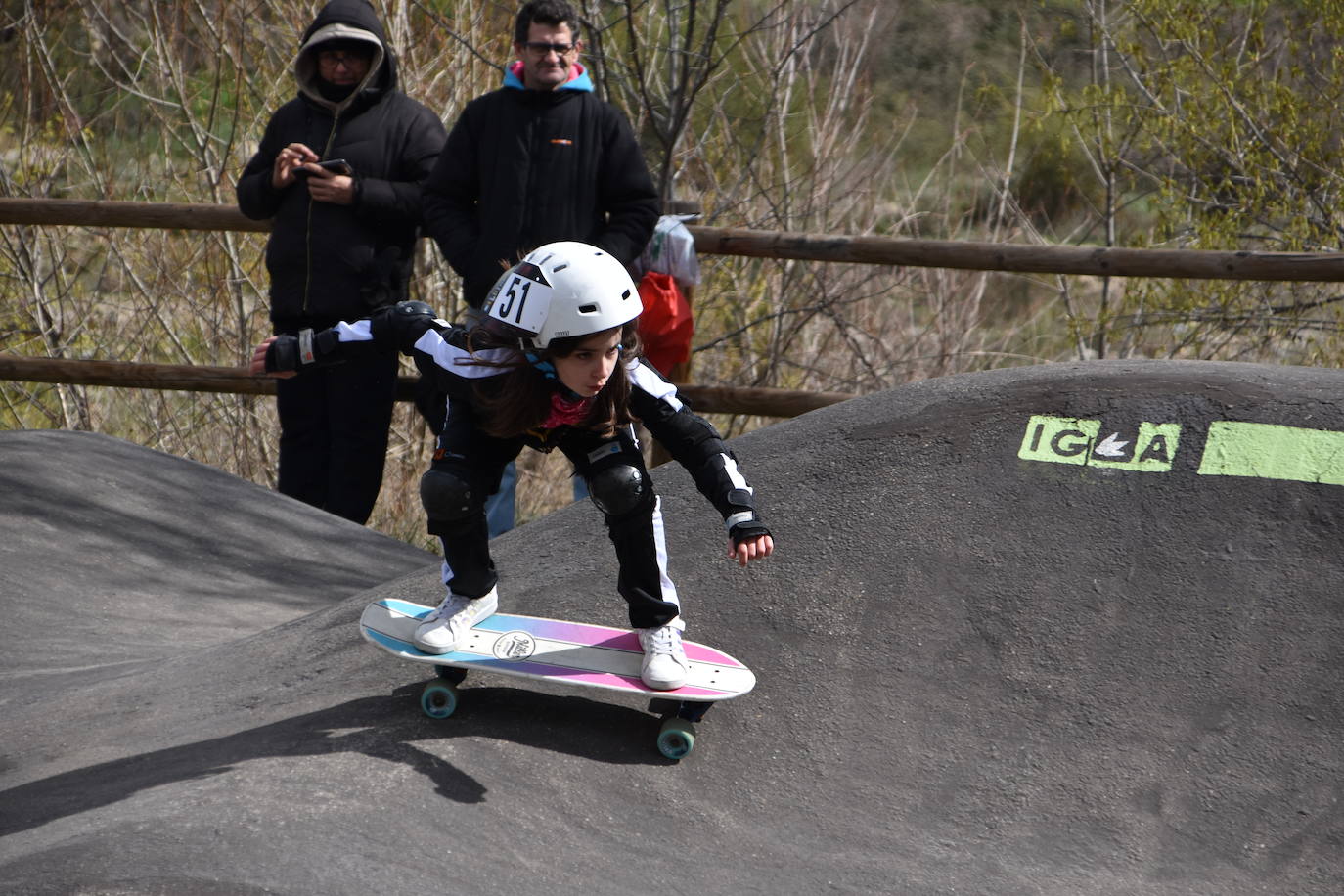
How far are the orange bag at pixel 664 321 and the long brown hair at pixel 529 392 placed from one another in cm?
220

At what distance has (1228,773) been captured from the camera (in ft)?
11.6

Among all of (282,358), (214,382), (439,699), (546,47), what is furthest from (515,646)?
(214,382)

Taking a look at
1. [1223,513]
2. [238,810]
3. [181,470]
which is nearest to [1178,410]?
[1223,513]

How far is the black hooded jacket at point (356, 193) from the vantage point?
17.6ft

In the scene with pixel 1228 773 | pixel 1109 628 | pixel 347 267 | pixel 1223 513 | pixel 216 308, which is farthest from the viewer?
pixel 216 308

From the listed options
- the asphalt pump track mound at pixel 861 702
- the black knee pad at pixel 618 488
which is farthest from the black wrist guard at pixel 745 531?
the asphalt pump track mound at pixel 861 702

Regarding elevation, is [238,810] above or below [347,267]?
below

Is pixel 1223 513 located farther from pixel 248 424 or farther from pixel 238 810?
pixel 248 424

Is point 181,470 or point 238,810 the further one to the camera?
point 181,470

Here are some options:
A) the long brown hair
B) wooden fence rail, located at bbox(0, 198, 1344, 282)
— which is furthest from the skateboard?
wooden fence rail, located at bbox(0, 198, 1344, 282)

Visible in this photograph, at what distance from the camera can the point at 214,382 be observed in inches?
257

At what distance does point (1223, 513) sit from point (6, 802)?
3759mm

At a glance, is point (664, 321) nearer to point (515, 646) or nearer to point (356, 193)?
point (356, 193)

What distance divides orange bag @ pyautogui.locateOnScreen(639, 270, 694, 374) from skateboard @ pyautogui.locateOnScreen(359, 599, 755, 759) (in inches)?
83.3
